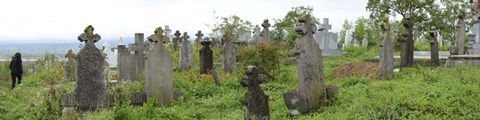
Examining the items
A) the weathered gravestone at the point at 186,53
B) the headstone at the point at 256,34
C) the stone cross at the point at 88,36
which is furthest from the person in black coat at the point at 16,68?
the headstone at the point at 256,34

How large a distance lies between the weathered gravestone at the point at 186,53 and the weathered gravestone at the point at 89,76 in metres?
10.9

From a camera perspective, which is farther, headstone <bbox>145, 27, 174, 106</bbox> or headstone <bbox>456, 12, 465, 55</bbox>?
headstone <bbox>456, 12, 465, 55</bbox>

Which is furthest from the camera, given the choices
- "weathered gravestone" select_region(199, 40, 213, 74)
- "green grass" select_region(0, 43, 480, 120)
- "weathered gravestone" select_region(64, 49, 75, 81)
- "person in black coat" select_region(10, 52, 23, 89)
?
"person in black coat" select_region(10, 52, 23, 89)

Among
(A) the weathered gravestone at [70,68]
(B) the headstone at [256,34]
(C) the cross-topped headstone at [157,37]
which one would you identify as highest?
(B) the headstone at [256,34]

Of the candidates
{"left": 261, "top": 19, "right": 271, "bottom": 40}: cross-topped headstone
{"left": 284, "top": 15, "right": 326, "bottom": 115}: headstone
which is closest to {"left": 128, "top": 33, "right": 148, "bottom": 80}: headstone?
{"left": 284, "top": 15, "right": 326, "bottom": 115}: headstone

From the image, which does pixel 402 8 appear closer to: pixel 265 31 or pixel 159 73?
pixel 265 31

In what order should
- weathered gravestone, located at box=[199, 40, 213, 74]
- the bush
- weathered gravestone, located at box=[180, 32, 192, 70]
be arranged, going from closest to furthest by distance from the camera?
the bush → weathered gravestone, located at box=[199, 40, 213, 74] → weathered gravestone, located at box=[180, 32, 192, 70]

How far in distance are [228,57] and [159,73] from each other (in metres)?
7.98

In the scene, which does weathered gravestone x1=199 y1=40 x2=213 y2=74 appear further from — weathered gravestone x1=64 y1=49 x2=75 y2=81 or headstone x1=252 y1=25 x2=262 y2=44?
headstone x1=252 y1=25 x2=262 y2=44

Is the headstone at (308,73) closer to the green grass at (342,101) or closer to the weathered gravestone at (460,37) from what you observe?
the green grass at (342,101)

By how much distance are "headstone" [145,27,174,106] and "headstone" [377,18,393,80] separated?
16.8 ft

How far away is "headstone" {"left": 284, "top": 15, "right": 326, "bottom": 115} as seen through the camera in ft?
33.9

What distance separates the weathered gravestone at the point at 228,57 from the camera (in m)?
20.4

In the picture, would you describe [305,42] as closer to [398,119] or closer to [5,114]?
[398,119]
